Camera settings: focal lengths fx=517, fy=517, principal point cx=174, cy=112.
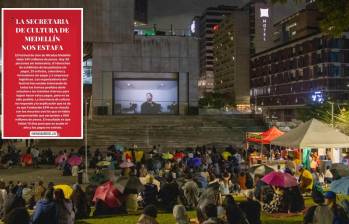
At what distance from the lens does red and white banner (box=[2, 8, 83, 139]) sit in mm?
6469

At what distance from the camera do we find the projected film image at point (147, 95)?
48.6 metres

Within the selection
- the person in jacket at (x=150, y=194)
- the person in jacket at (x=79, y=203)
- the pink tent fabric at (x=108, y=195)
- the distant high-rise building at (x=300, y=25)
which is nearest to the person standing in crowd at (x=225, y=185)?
the person in jacket at (x=150, y=194)

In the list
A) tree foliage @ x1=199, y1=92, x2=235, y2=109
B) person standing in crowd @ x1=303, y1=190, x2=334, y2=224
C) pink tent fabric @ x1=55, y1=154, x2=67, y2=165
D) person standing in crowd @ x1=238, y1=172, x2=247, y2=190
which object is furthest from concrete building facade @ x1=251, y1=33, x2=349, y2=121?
person standing in crowd @ x1=303, y1=190, x2=334, y2=224

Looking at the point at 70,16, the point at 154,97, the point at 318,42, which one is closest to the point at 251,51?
the point at 318,42

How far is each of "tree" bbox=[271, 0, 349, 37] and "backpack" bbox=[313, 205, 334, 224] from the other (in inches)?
159

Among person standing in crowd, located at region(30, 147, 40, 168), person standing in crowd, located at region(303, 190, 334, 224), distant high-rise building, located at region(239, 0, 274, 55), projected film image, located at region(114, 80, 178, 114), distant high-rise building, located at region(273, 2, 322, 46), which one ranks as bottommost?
person standing in crowd, located at region(30, 147, 40, 168)

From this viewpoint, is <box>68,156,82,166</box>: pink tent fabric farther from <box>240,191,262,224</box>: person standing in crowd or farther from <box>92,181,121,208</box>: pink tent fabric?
<box>240,191,262,224</box>: person standing in crowd

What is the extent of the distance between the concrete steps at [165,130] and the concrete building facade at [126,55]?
6781 mm

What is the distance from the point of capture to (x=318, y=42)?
8800 cm

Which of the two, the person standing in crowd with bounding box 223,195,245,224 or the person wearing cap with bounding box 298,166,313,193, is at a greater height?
the person standing in crowd with bounding box 223,195,245,224

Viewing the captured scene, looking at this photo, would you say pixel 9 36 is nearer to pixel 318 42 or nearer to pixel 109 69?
pixel 109 69

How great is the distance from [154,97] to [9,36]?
4266 cm

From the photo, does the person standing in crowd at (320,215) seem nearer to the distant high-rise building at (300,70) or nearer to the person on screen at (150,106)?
the person on screen at (150,106)

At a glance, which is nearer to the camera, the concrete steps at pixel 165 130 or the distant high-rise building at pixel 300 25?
the concrete steps at pixel 165 130
